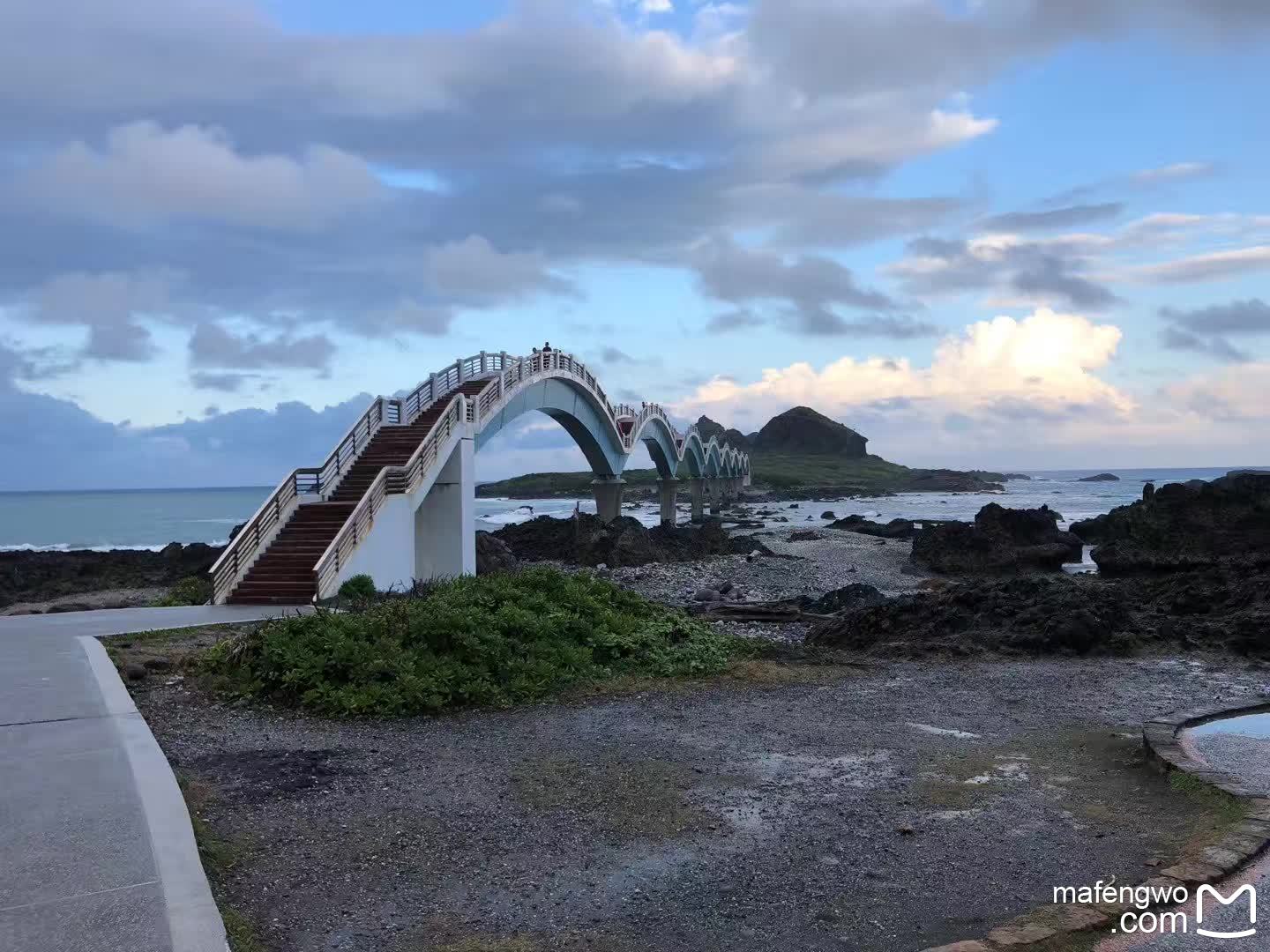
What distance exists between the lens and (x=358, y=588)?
1811cm

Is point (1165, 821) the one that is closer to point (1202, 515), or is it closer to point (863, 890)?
point (863, 890)

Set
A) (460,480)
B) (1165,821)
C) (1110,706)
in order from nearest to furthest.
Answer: (1165,821) < (1110,706) < (460,480)

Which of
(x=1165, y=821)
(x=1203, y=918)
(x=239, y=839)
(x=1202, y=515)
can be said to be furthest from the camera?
(x=1202, y=515)

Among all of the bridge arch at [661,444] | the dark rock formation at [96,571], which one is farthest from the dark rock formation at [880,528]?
the dark rock formation at [96,571]

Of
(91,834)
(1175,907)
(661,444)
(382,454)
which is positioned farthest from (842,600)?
(661,444)

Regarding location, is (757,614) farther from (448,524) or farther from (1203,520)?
(1203,520)

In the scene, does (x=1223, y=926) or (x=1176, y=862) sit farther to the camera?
(x=1176, y=862)

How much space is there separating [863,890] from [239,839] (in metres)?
3.51

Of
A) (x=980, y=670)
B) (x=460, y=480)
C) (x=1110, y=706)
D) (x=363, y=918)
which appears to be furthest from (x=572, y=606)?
(x=460, y=480)

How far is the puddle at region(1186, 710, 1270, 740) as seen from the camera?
28.3ft

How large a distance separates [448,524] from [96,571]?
15897mm

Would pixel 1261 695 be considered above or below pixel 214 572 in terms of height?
below

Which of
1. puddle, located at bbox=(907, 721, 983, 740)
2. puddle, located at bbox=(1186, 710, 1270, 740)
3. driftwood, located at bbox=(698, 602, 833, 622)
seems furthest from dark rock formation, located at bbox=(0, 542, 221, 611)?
puddle, located at bbox=(1186, 710, 1270, 740)

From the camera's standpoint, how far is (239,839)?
597 centimetres
